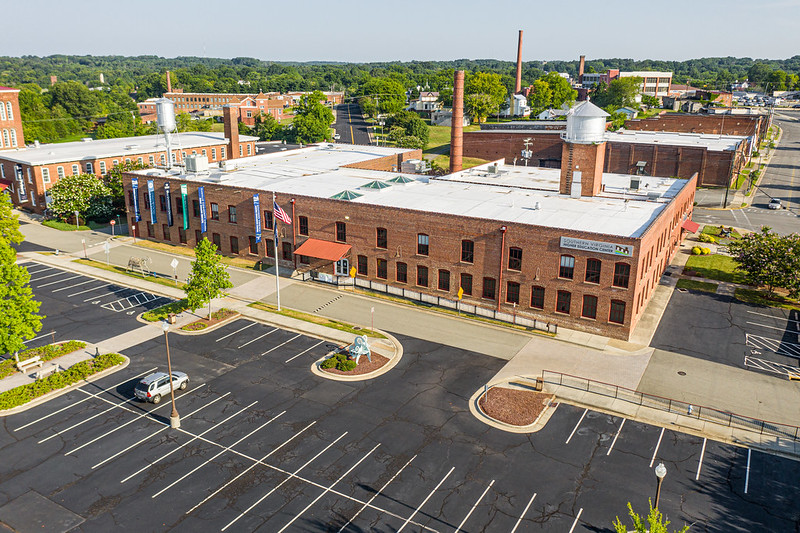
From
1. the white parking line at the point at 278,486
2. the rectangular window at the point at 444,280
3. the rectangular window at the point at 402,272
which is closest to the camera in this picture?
the white parking line at the point at 278,486

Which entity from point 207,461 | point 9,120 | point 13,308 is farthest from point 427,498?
point 9,120

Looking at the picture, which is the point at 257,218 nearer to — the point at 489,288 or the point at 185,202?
the point at 185,202

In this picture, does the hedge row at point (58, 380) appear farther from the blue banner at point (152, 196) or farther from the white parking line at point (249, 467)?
the blue banner at point (152, 196)

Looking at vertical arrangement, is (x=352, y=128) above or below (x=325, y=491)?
above

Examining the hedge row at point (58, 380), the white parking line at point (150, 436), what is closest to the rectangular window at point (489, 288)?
the white parking line at point (150, 436)

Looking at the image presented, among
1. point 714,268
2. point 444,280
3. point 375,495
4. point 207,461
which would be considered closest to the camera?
point 375,495

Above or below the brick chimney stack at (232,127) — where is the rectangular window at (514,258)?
below

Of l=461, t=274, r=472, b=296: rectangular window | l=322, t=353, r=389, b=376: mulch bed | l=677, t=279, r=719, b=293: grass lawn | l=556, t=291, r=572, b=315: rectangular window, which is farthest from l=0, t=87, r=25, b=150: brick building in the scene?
l=677, t=279, r=719, b=293: grass lawn
